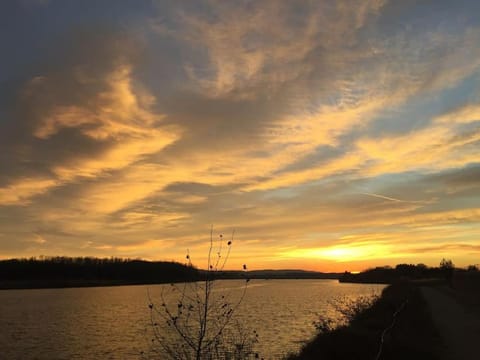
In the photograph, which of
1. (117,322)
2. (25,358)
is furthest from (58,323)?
(25,358)

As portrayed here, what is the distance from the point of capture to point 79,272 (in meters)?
175

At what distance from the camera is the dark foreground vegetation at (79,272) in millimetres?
155500

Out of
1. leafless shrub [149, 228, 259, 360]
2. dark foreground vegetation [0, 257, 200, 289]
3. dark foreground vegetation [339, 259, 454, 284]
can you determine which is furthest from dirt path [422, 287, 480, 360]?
→ dark foreground vegetation [0, 257, 200, 289]

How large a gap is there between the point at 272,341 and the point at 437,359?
12.8 m

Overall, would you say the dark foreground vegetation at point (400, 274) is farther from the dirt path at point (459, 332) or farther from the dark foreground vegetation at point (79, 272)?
the dirt path at point (459, 332)

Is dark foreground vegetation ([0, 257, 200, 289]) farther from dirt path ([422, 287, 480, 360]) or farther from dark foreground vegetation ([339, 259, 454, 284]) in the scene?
dirt path ([422, 287, 480, 360])

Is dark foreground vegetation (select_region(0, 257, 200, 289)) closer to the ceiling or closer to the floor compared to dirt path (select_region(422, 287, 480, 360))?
closer to the ceiling

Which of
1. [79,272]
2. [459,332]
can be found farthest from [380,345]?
[79,272]

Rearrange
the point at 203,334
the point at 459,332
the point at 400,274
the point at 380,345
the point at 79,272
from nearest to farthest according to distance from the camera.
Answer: the point at 203,334, the point at 380,345, the point at 459,332, the point at 400,274, the point at 79,272

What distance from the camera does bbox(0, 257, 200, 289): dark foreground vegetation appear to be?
510 ft

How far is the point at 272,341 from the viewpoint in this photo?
2614 cm

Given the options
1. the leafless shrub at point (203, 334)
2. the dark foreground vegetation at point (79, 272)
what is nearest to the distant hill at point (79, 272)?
the dark foreground vegetation at point (79, 272)

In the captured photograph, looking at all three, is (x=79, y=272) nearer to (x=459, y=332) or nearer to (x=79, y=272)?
(x=79, y=272)

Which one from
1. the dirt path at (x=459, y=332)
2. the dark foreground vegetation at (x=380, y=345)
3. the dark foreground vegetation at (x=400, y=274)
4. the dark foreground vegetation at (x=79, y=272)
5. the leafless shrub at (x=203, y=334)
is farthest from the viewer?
the dark foreground vegetation at (x=79, y=272)
